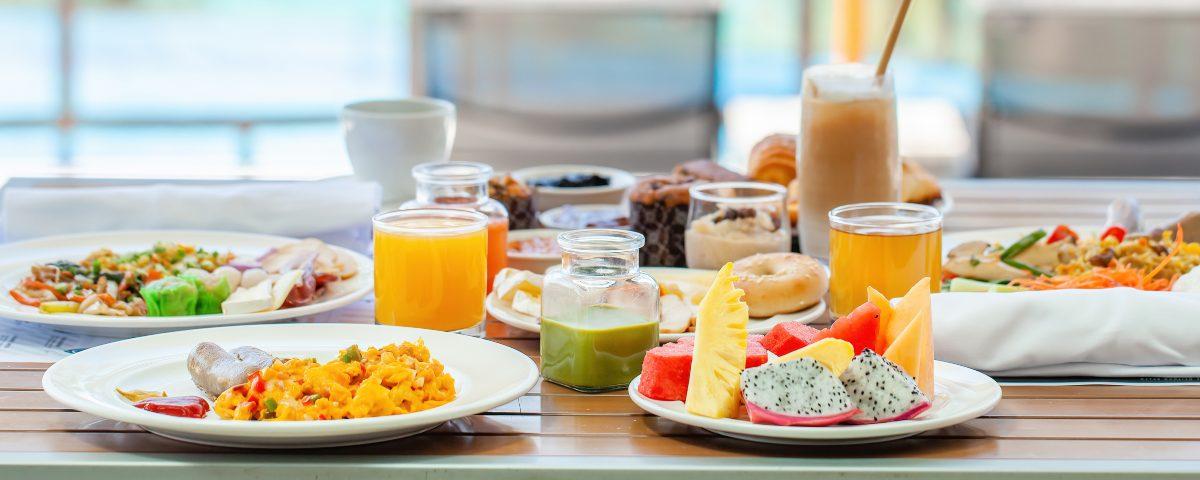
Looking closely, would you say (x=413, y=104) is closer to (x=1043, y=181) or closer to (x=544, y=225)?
(x=544, y=225)

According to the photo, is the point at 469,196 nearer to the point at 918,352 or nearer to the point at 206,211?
the point at 206,211

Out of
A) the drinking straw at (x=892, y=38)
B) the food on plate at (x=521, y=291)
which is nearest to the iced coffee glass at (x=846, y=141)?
the drinking straw at (x=892, y=38)

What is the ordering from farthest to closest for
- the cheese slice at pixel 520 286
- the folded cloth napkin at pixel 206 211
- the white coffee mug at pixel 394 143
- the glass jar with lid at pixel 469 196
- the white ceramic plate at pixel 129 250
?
the white coffee mug at pixel 394 143 < the folded cloth napkin at pixel 206 211 < the glass jar with lid at pixel 469 196 < the cheese slice at pixel 520 286 < the white ceramic plate at pixel 129 250

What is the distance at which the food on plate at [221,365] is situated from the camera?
112cm

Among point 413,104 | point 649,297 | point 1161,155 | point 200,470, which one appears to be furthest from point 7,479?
point 1161,155

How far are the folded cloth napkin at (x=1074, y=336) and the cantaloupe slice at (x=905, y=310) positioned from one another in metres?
0.11

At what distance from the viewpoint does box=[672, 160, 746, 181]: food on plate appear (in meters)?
1.91

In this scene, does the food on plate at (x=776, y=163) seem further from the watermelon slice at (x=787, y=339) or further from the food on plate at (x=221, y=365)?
the food on plate at (x=221, y=365)

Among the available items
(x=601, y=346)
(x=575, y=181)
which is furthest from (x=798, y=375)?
(x=575, y=181)

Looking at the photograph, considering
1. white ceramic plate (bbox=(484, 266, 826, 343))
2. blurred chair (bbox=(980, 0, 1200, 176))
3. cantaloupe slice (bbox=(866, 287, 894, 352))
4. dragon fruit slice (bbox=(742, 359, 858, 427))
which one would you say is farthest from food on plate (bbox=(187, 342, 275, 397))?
blurred chair (bbox=(980, 0, 1200, 176))

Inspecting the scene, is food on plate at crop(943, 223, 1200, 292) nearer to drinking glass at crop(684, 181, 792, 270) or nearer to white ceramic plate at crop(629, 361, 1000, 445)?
drinking glass at crop(684, 181, 792, 270)

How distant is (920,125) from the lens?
17.1 feet

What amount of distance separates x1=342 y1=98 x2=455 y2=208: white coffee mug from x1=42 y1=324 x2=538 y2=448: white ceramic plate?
→ 72 cm

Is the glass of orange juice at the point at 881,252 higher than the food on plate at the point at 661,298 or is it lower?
higher
